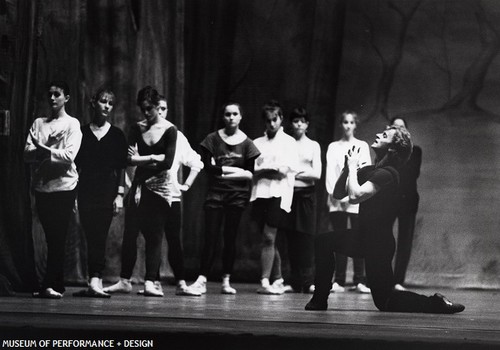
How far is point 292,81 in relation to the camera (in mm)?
10578

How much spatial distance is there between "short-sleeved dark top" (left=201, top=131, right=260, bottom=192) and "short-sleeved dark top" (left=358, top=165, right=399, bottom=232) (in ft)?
5.71

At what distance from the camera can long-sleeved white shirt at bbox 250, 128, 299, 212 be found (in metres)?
8.73

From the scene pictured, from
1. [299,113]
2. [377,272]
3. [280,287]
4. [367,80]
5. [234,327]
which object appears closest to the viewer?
[234,327]

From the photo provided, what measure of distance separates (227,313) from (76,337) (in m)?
1.21

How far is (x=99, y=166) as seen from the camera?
7.61 meters

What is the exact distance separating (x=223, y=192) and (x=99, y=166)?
1.19 metres

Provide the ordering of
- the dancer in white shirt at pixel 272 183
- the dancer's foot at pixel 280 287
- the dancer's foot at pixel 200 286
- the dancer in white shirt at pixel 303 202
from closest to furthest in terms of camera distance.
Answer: the dancer's foot at pixel 200 286
the dancer in white shirt at pixel 272 183
the dancer's foot at pixel 280 287
the dancer in white shirt at pixel 303 202

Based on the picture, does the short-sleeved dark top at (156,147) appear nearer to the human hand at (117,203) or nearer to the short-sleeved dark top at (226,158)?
the human hand at (117,203)

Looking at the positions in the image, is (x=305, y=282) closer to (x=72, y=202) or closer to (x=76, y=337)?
(x=72, y=202)

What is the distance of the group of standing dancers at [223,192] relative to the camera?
6867mm

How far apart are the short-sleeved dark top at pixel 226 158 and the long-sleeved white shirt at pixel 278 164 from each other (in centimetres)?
24

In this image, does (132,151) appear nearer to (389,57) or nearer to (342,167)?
(342,167)

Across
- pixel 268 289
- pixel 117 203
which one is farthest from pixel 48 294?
pixel 268 289

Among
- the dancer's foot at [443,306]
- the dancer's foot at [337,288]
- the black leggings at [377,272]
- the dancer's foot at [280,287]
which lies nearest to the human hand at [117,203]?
the black leggings at [377,272]
